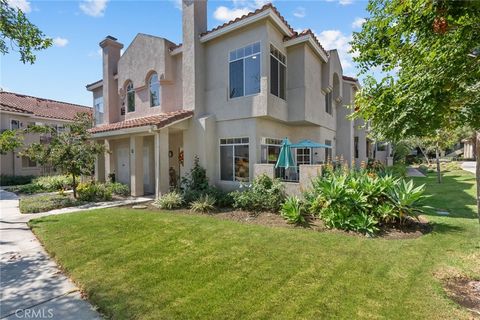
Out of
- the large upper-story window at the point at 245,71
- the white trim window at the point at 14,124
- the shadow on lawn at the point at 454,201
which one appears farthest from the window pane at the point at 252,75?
the white trim window at the point at 14,124

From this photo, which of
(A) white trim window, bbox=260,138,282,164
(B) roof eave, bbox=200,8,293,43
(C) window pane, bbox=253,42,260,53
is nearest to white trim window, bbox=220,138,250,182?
(A) white trim window, bbox=260,138,282,164

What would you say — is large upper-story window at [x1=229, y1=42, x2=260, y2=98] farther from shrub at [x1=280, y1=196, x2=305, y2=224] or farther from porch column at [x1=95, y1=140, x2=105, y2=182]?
porch column at [x1=95, y1=140, x2=105, y2=182]

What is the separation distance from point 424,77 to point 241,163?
34.4 feet

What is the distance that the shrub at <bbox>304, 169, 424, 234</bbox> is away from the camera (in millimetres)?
8719

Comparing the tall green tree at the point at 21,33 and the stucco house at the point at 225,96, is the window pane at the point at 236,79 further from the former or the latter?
the tall green tree at the point at 21,33

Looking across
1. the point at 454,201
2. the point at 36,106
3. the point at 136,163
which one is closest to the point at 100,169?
the point at 136,163

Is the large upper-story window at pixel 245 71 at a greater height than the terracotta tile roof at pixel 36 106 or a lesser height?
lesser

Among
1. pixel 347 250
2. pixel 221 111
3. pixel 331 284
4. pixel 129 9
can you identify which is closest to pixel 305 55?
pixel 221 111

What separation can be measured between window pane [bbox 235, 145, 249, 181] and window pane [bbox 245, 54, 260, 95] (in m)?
3.10

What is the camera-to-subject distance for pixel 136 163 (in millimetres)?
16453

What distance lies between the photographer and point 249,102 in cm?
1369

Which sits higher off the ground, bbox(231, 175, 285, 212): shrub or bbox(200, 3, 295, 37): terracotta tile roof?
bbox(200, 3, 295, 37): terracotta tile roof

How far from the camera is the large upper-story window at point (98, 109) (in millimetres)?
23247

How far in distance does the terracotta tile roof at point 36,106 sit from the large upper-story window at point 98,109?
9908 millimetres
